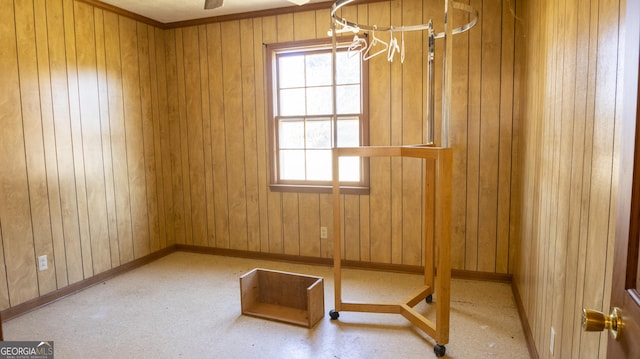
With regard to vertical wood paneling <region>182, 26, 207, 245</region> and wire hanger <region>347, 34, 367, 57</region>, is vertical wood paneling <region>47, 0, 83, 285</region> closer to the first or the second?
vertical wood paneling <region>182, 26, 207, 245</region>

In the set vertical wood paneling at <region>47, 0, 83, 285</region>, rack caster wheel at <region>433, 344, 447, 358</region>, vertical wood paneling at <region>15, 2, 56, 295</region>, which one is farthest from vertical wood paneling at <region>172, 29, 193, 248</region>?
rack caster wheel at <region>433, 344, 447, 358</region>

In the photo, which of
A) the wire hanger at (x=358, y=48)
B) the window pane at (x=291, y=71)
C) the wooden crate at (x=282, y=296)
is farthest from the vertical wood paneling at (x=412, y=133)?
the wooden crate at (x=282, y=296)

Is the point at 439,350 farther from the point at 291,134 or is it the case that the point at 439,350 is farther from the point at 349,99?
the point at 291,134

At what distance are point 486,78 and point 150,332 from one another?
319 centimetres

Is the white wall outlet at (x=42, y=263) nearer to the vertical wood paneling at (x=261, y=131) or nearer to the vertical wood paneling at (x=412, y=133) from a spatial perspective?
the vertical wood paneling at (x=261, y=131)

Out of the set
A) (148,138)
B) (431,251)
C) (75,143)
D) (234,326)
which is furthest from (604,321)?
(148,138)

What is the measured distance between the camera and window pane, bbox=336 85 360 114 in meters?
3.77

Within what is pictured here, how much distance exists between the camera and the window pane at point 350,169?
3844 millimetres

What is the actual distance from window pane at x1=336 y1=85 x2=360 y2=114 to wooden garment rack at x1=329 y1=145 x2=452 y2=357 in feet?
3.79

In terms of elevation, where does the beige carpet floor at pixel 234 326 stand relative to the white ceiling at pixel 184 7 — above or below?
below

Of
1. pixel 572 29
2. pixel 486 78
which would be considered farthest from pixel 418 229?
pixel 572 29

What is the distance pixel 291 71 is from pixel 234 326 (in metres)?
2.44

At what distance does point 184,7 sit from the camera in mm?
3783

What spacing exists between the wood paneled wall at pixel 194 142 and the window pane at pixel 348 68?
18 centimetres
